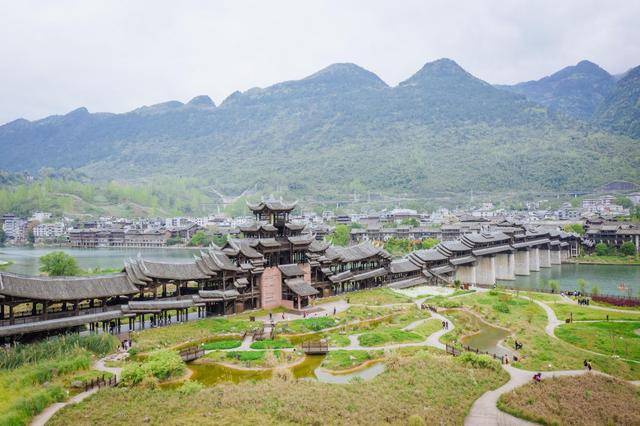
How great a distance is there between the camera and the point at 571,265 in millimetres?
97750

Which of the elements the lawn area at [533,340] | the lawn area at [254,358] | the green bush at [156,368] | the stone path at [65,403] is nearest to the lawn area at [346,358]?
the lawn area at [254,358]

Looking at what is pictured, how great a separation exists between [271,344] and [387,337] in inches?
360

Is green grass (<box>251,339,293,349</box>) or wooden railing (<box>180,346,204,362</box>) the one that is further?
green grass (<box>251,339,293,349</box>)

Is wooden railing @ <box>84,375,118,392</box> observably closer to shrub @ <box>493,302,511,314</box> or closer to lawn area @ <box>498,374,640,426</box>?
lawn area @ <box>498,374,640,426</box>

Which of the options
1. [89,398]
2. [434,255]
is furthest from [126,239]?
[89,398]

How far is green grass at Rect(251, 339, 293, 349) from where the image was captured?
35625 millimetres

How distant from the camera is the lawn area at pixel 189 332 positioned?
3547 centimetres

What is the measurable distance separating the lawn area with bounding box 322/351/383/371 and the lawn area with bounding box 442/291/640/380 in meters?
9.77

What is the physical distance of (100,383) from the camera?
27.2 meters

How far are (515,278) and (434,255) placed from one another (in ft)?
81.9

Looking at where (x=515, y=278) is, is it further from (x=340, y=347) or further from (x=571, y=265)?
(x=340, y=347)

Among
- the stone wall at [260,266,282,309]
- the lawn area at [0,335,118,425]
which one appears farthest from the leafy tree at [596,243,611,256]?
the lawn area at [0,335,118,425]

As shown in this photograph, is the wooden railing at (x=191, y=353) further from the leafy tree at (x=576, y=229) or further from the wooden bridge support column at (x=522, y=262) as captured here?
the leafy tree at (x=576, y=229)

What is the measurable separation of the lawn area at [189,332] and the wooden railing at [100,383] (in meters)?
5.57
